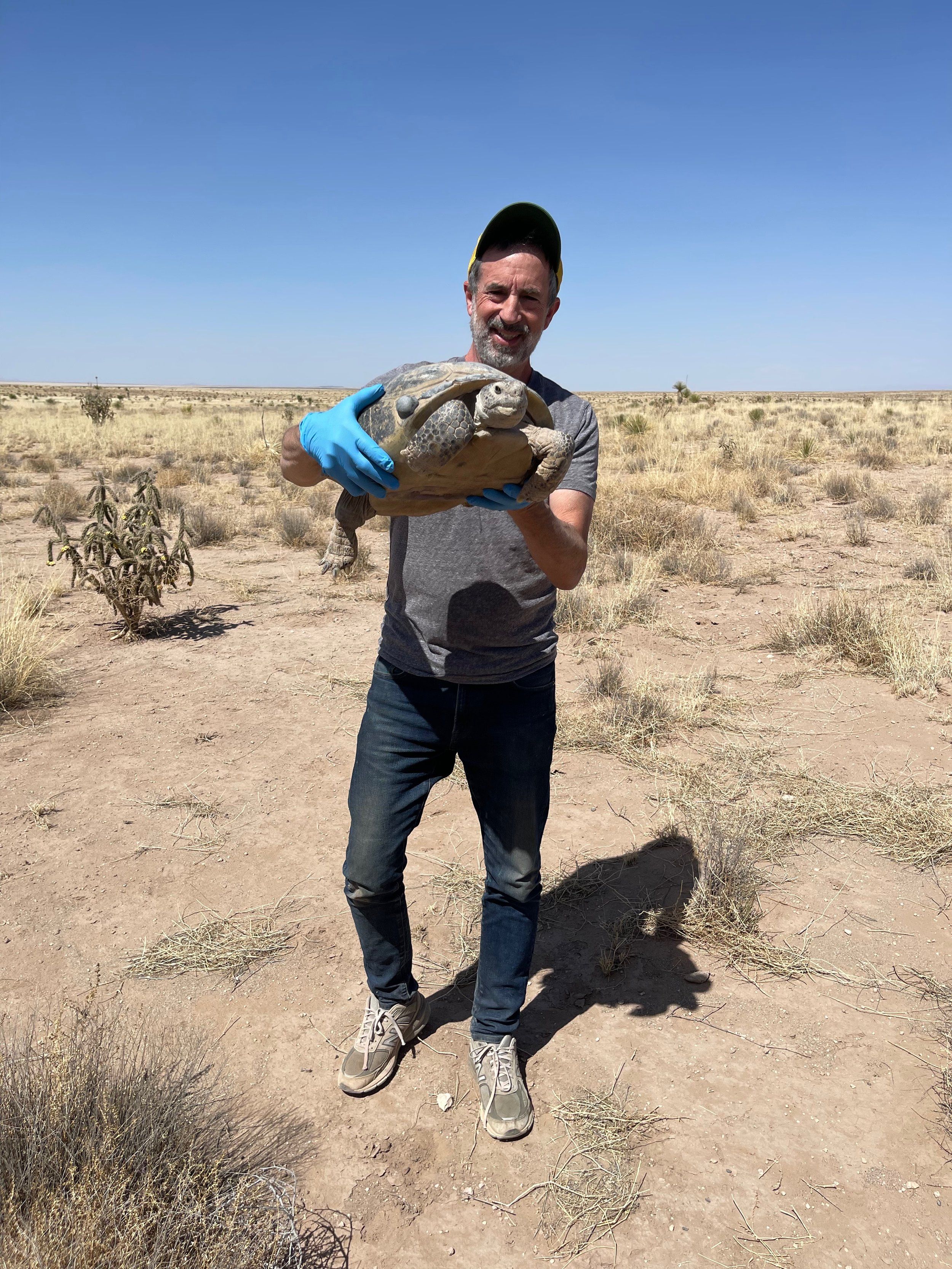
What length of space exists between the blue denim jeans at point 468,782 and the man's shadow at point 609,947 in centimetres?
63

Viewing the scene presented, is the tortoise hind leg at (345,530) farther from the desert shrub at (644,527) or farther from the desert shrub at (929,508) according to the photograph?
the desert shrub at (929,508)

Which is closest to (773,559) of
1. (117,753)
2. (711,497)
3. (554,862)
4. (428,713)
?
(711,497)

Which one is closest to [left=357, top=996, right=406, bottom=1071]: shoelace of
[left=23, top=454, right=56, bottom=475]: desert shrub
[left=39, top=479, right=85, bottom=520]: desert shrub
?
[left=39, top=479, right=85, bottom=520]: desert shrub

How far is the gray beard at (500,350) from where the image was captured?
2102 mm

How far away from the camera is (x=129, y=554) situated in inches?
271

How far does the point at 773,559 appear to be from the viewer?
9594 mm

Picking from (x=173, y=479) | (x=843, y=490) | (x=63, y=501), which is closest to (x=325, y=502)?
(x=63, y=501)

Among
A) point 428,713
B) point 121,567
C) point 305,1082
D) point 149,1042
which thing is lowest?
point 305,1082

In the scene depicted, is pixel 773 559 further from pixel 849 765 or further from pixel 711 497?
pixel 849 765

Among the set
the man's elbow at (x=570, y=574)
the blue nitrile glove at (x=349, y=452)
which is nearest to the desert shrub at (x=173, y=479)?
the blue nitrile glove at (x=349, y=452)

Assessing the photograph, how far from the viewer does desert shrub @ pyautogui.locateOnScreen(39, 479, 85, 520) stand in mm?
12500

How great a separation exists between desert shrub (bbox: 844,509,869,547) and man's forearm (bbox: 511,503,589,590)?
9126 millimetres

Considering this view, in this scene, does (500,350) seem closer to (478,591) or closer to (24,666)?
(478,591)

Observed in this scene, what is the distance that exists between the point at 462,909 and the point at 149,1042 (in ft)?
4.63
